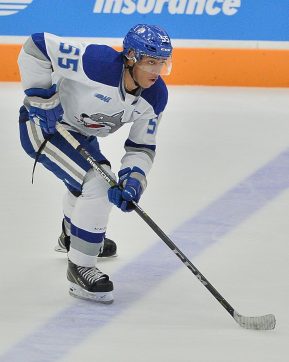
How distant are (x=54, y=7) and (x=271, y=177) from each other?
7.17 feet

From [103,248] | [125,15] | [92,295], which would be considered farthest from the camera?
[125,15]

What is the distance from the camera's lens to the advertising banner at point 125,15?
244 inches

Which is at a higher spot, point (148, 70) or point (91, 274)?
point (148, 70)

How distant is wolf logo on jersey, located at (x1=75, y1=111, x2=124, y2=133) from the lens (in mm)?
3312

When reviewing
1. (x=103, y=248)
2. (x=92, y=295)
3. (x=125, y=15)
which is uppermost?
(x=92, y=295)

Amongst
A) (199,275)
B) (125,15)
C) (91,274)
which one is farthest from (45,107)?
(125,15)

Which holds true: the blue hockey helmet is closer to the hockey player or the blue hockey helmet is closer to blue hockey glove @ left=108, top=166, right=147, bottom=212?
the hockey player

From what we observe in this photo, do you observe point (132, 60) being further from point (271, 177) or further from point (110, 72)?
point (271, 177)

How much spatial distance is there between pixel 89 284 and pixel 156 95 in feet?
2.08

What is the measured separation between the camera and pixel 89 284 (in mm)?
3164

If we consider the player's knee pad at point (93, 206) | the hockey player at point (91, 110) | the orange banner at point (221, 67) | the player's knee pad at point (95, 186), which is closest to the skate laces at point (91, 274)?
the hockey player at point (91, 110)

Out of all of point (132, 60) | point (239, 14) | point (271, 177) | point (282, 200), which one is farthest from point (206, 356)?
point (239, 14)

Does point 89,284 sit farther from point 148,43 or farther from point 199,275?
point 148,43

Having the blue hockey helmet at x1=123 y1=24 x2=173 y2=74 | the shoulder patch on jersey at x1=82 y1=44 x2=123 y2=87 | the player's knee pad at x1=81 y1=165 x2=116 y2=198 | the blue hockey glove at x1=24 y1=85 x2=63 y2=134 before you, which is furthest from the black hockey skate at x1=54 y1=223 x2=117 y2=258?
the blue hockey helmet at x1=123 y1=24 x2=173 y2=74
